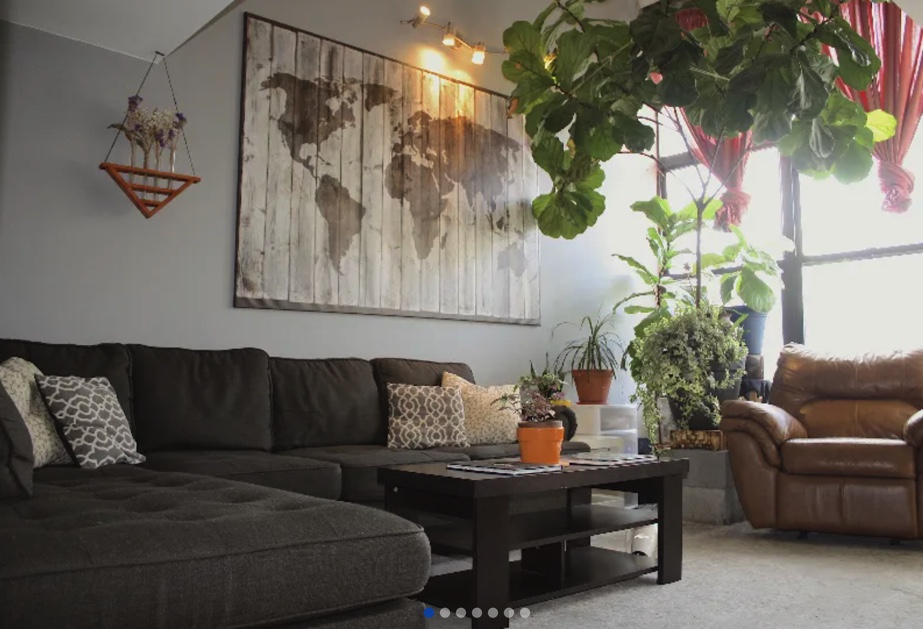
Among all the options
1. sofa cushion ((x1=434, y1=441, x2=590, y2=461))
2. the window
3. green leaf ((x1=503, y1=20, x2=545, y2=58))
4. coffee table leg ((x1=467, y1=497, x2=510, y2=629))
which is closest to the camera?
coffee table leg ((x1=467, y1=497, x2=510, y2=629))

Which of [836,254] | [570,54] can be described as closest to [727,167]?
[836,254]

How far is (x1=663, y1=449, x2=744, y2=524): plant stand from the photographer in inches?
165

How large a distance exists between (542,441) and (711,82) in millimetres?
2087

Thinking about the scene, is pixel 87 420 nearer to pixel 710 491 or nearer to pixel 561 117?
pixel 561 117

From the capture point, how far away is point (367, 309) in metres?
4.62

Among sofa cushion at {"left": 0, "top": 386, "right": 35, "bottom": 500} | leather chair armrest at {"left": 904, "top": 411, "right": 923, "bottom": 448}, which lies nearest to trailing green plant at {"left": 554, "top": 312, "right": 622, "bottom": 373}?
leather chair armrest at {"left": 904, "top": 411, "right": 923, "bottom": 448}

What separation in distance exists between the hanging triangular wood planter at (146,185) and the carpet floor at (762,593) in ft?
6.86

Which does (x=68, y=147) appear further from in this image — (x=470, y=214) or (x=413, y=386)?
(x=470, y=214)

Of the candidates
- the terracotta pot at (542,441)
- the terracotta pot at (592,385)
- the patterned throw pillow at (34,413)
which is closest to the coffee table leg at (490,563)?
the terracotta pot at (542,441)

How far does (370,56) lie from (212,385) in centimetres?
227

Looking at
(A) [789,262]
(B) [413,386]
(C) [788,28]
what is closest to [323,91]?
(B) [413,386]

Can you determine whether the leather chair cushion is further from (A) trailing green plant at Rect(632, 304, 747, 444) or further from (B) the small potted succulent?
(B) the small potted succulent

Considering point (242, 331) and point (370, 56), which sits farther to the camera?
point (370, 56)

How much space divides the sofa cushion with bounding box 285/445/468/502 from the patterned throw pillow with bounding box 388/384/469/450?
213 millimetres
